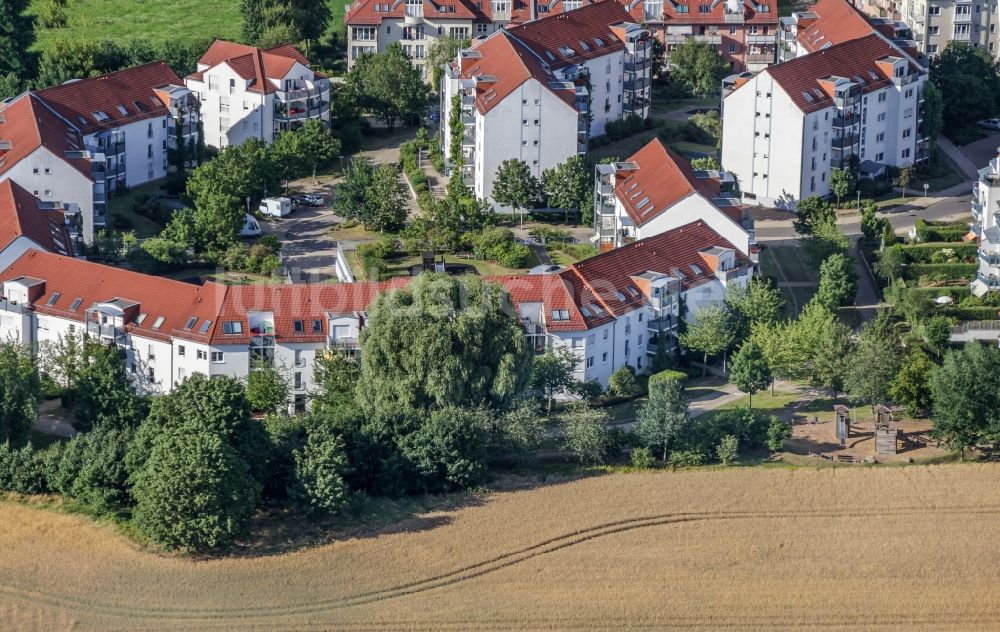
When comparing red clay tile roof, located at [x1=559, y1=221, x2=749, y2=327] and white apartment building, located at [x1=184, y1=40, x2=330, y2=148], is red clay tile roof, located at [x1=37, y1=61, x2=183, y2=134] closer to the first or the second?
white apartment building, located at [x1=184, y1=40, x2=330, y2=148]

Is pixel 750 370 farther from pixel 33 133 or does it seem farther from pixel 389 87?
pixel 389 87

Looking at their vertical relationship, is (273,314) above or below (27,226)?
below

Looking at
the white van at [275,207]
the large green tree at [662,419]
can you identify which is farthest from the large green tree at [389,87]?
the large green tree at [662,419]

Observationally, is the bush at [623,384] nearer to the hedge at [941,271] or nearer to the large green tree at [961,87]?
the hedge at [941,271]

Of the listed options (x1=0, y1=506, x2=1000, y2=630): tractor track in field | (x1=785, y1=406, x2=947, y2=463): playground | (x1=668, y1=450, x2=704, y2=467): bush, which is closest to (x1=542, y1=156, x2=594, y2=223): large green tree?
(x1=785, y1=406, x2=947, y2=463): playground

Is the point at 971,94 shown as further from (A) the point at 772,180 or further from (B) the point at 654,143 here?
(B) the point at 654,143

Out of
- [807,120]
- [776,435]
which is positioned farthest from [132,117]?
[776,435]

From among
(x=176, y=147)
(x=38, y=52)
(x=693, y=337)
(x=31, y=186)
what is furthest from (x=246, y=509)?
(x=38, y=52)
